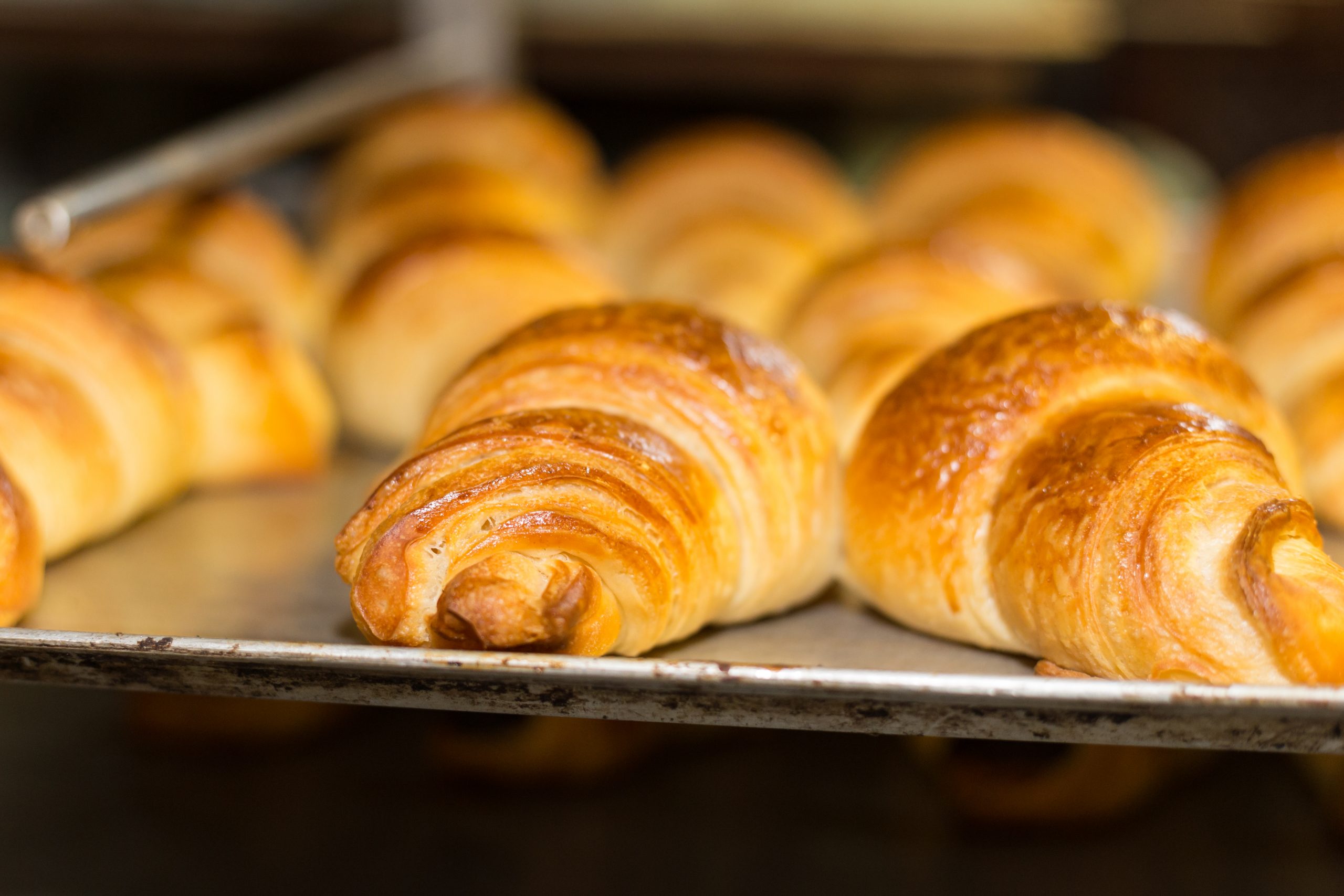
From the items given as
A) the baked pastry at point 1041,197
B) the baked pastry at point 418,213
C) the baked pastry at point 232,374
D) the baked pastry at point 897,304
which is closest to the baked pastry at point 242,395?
the baked pastry at point 232,374

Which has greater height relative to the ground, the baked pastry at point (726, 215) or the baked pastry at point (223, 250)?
the baked pastry at point (726, 215)

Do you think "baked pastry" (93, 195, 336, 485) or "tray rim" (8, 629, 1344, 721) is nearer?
"tray rim" (8, 629, 1344, 721)

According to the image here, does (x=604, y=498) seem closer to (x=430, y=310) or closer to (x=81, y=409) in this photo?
(x=81, y=409)

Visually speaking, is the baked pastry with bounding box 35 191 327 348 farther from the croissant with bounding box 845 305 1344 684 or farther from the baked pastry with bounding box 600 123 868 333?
the croissant with bounding box 845 305 1344 684

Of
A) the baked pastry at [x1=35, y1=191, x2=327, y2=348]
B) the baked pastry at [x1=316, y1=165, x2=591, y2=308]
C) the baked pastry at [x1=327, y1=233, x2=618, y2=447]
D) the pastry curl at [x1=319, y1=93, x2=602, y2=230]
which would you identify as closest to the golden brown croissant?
the baked pastry at [x1=327, y1=233, x2=618, y2=447]

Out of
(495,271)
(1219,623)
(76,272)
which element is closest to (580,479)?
(1219,623)

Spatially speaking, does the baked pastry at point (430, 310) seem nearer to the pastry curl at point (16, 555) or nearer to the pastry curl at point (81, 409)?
the pastry curl at point (81, 409)
